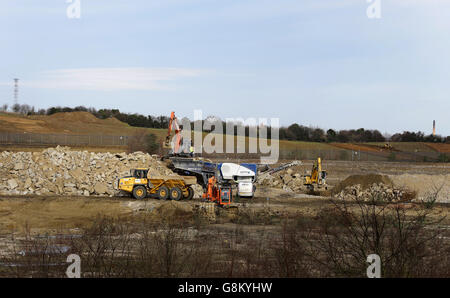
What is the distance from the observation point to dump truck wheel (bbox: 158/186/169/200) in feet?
103

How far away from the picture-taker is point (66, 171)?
121ft

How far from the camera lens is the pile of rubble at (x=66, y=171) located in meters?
34.5

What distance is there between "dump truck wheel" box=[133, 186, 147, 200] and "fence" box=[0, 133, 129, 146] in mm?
35931

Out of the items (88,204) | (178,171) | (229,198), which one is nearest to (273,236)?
(229,198)

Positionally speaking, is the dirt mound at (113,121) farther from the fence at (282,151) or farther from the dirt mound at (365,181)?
the dirt mound at (365,181)

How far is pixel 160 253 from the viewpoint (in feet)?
39.1

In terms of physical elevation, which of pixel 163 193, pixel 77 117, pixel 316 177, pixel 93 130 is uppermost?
pixel 77 117

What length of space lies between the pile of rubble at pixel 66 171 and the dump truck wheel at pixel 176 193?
202 inches

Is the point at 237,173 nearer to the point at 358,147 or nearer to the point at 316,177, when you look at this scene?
the point at 316,177

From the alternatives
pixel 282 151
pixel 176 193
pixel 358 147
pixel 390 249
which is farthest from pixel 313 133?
pixel 390 249

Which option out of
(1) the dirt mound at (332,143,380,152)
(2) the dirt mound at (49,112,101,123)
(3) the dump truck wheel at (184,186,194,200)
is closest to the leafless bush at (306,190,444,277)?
(3) the dump truck wheel at (184,186,194,200)

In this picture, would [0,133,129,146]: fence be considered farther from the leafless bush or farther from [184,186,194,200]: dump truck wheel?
the leafless bush

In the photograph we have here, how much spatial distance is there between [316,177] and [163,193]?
12442mm
